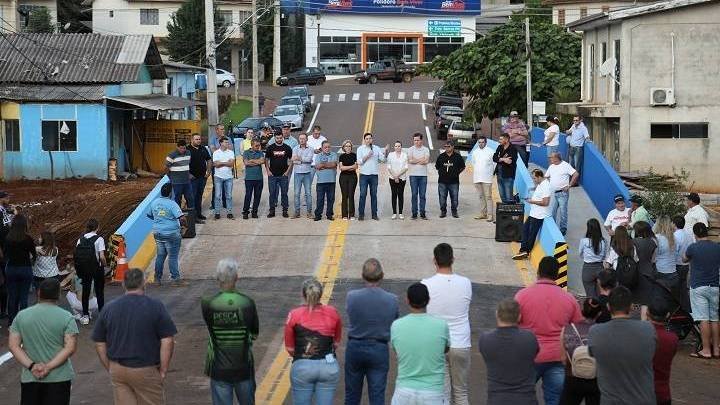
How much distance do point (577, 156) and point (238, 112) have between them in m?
41.8

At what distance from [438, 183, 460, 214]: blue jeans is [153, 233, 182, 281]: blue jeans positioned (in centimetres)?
657

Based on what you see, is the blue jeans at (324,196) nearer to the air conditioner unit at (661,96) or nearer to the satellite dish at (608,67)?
the air conditioner unit at (661,96)

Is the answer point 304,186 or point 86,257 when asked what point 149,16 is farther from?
point 86,257

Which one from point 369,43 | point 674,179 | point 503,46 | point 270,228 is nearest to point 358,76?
point 369,43

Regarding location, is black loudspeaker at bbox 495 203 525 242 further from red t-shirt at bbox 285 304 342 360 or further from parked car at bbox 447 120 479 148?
parked car at bbox 447 120 479 148

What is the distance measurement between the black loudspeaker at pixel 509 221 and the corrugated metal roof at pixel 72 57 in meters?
19.4

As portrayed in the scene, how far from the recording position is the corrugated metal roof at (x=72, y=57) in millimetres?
38344

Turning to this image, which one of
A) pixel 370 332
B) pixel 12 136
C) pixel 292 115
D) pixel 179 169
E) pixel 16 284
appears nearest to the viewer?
pixel 370 332

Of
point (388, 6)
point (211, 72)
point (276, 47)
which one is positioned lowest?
point (211, 72)

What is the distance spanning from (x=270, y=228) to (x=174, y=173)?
2.27 meters

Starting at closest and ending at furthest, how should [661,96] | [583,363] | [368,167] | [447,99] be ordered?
[583,363] < [368,167] < [661,96] < [447,99]

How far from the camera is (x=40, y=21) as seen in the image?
80.7 meters

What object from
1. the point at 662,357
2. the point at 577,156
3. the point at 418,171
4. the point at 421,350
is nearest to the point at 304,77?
the point at 577,156

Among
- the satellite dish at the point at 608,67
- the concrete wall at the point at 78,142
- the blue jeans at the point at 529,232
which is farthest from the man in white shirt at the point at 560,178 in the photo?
the concrete wall at the point at 78,142
